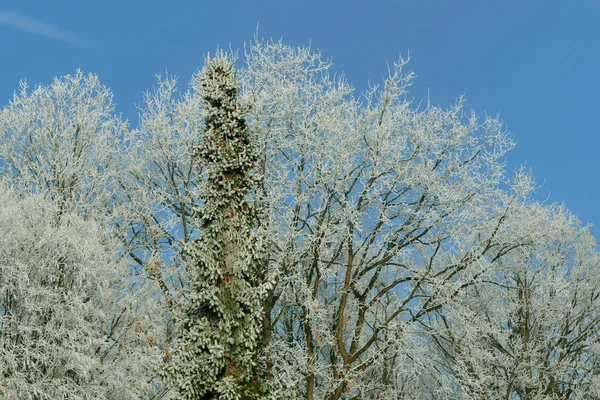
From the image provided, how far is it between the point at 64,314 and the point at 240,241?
5885 millimetres

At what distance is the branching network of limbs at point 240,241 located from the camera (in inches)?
750

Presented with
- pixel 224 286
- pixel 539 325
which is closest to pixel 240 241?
pixel 224 286

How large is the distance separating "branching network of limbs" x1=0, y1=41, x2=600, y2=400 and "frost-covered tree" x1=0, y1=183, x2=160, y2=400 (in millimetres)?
63

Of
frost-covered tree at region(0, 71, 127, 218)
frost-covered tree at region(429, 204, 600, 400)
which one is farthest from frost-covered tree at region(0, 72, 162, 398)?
frost-covered tree at region(429, 204, 600, 400)

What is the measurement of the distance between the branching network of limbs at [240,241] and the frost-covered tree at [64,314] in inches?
2.5

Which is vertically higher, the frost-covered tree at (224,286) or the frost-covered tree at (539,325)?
the frost-covered tree at (539,325)

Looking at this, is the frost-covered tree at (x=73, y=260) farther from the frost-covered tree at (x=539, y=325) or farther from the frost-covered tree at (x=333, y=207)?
the frost-covered tree at (x=539, y=325)

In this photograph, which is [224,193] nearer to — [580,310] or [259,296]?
[259,296]

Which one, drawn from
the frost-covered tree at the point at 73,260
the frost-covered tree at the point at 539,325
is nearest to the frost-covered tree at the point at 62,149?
the frost-covered tree at the point at 73,260

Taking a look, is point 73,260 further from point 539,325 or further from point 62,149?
point 539,325

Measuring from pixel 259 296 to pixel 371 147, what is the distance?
20.4ft

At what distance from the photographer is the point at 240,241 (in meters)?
18.8

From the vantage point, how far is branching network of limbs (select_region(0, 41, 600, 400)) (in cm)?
1905

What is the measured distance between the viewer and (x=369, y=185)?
22.0m
